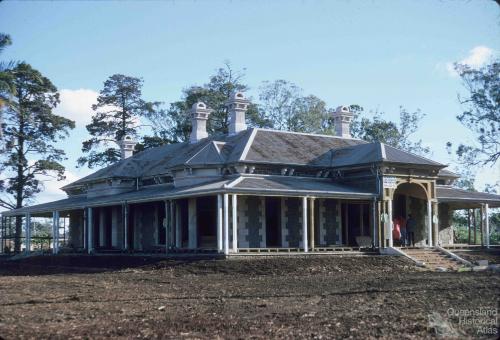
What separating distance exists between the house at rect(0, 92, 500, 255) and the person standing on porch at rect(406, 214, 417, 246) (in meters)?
0.27

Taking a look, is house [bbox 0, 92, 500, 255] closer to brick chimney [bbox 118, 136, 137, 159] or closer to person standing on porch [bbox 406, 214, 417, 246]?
person standing on porch [bbox 406, 214, 417, 246]

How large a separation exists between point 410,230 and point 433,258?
343cm

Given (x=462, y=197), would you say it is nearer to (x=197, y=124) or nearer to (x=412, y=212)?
A: (x=412, y=212)

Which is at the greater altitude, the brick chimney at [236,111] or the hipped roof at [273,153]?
the brick chimney at [236,111]

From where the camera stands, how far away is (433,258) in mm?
26203

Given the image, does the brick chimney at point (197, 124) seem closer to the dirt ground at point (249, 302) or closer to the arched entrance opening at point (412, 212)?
the arched entrance opening at point (412, 212)

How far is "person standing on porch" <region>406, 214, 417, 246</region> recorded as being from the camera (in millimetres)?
29358

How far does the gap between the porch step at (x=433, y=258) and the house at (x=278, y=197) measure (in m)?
0.91

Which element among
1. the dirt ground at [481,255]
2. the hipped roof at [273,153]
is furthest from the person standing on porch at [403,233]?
the hipped roof at [273,153]

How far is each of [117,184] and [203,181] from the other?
7586mm

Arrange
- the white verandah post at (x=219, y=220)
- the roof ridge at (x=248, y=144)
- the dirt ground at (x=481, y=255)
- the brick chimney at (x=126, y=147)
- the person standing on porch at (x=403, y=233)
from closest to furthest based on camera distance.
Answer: the white verandah post at (x=219, y=220) < the dirt ground at (x=481, y=255) < the roof ridge at (x=248, y=144) < the person standing on porch at (x=403, y=233) < the brick chimney at (x=126, y=147)

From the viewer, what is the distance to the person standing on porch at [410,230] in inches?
1156

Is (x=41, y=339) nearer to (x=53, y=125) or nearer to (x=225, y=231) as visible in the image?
(x=225, y=231)

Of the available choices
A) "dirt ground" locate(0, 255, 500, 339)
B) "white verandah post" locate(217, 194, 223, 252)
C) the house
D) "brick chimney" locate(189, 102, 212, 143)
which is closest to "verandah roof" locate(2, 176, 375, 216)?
the house
